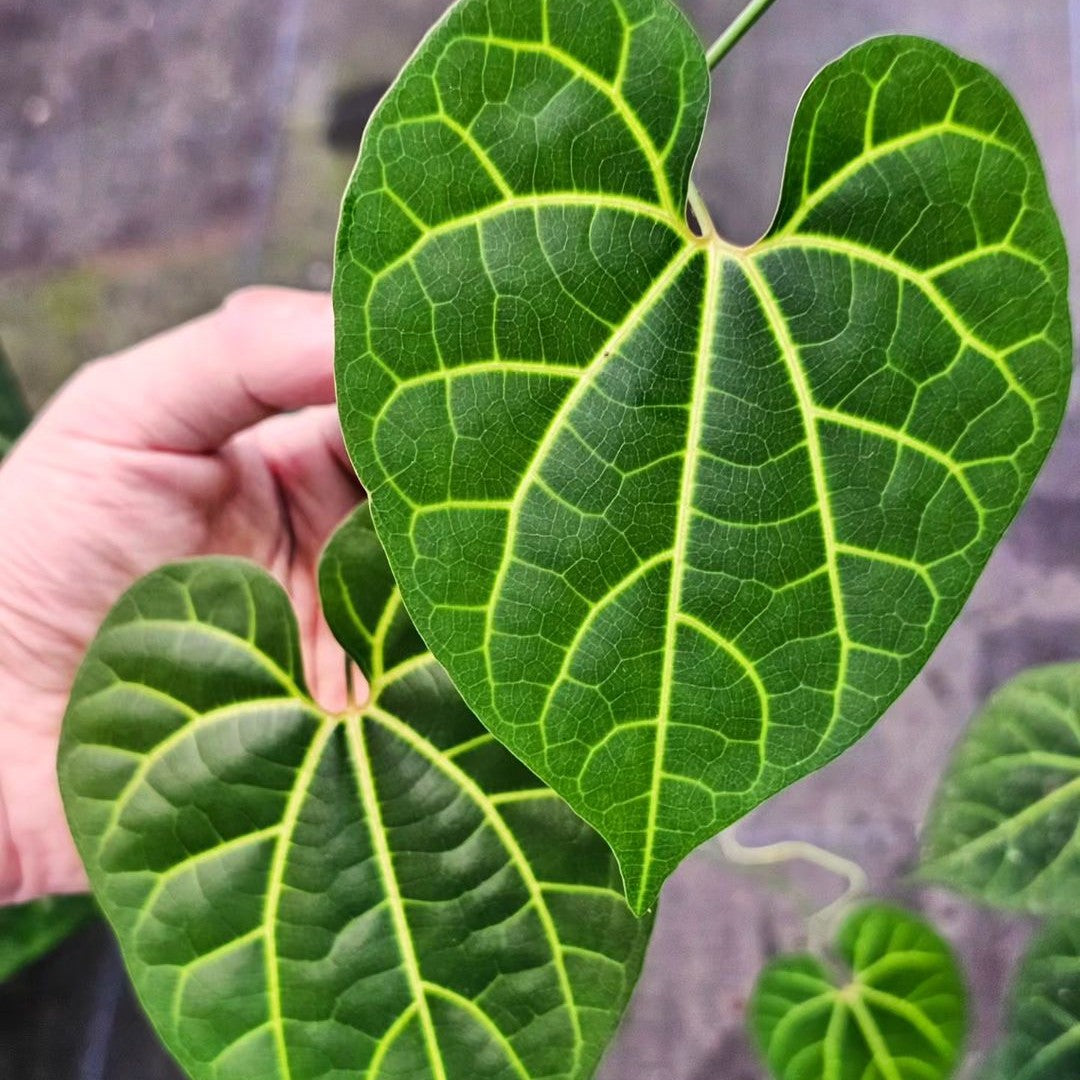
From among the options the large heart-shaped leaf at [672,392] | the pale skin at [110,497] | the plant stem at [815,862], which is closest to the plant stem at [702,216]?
the large heart-shaped leaf at [672,392]

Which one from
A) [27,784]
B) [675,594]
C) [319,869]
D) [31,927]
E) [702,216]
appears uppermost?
[702,216]

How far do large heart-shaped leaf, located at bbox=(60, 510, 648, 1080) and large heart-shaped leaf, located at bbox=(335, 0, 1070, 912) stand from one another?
13cm

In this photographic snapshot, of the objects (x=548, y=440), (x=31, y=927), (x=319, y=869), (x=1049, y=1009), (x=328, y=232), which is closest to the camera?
(x=548, y=440)

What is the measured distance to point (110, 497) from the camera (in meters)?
0.67

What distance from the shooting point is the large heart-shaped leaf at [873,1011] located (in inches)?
28.0

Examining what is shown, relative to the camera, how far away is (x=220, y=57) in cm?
129

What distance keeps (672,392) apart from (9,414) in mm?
730

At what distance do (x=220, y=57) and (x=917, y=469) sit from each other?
123 centimetres

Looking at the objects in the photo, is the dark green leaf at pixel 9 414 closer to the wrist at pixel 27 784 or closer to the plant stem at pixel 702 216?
the wrist at pixel 27 784

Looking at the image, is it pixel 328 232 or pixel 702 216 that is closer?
pixel 702 216

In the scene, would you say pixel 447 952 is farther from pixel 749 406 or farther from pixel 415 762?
pixel 749 406

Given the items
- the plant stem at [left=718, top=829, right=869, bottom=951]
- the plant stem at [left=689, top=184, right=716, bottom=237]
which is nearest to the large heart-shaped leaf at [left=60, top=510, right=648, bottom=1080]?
the plant stem at [left=689, top=184, right=716, bottom=237]

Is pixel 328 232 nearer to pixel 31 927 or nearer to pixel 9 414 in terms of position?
pixel 9 414

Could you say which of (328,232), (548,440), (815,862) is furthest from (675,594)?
(328,232)
